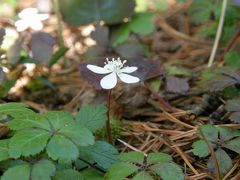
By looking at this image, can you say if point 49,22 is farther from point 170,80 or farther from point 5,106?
point 5,106

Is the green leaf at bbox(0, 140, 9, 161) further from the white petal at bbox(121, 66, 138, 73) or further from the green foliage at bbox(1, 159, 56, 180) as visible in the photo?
the white petal at bbox(121, 66, 138, 73)

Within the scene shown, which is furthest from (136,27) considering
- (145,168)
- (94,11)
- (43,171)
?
(43,171)

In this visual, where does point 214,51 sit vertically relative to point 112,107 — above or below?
above

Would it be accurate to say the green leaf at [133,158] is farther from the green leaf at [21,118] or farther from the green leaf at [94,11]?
the green leaf at [94,11]

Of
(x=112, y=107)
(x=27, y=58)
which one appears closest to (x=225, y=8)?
(x=112, y=107)

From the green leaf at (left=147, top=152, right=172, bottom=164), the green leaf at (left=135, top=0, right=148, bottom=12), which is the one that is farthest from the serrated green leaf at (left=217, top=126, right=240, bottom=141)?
the green leaf at (left=135, top=0, right=148, bottom=12)

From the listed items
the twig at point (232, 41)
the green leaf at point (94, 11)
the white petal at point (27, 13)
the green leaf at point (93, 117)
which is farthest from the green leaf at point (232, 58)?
the white petal at point (27, 13)
